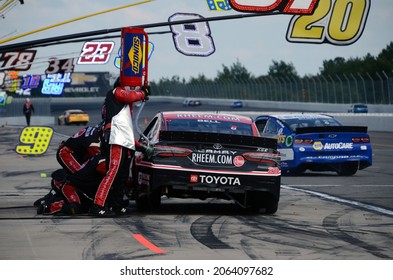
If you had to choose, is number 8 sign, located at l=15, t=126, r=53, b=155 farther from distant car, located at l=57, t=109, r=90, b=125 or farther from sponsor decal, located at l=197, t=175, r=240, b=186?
distant car, located at l=57, t=109, r=90, b=125

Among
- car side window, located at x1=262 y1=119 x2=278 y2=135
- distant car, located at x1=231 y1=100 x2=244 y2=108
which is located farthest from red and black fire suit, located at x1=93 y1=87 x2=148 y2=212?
distant car, located at x1=231 y1=100 x2=244 y2=108

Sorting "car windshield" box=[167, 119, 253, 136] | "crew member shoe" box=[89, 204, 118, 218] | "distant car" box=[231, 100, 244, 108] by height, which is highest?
"distant car" box=[231, 100, 244, 108]

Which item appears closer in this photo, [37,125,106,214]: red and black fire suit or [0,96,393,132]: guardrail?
[37,125,106,214]: red and black fire suit

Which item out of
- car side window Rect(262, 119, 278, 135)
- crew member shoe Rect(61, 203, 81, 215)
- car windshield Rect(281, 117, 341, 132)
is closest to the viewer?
crew member shoe Rect(61, 203, 81, 215)

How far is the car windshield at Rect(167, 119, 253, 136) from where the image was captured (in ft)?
42.3

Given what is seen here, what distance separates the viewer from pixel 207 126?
13.0 metres

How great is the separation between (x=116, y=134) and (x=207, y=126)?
5.10 ft

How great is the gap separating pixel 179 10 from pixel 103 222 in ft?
28.6

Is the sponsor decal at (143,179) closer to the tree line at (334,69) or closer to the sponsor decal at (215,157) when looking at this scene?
the sponsor decal at (215,157)

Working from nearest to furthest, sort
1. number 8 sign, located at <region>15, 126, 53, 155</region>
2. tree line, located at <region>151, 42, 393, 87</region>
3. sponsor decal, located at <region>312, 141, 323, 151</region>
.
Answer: sponsor decal, located at <region>312, 141, 323, 151</region>, number 8 sign, located at <region>15, 126, 53, 155</region>, tree line, located at <region>151, 42, 393, 87</region>

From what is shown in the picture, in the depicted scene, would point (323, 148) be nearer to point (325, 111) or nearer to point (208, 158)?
point (208, 158)

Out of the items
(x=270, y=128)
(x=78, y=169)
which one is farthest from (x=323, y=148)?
(x=78, y=169)

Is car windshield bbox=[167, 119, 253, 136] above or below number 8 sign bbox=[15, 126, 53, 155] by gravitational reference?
above

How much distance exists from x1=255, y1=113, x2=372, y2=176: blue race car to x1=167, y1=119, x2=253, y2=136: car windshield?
6808 mm
